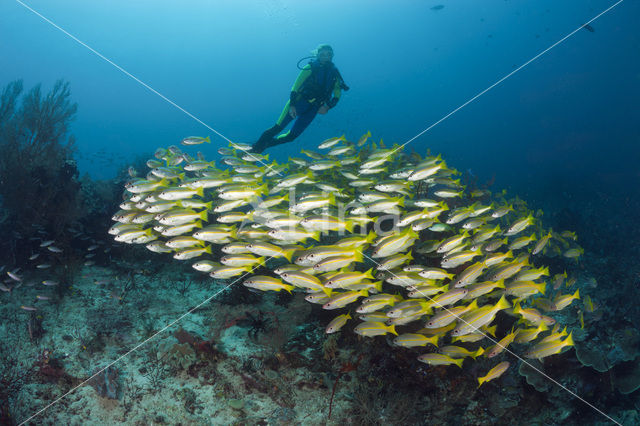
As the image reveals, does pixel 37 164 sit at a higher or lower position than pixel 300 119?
higher

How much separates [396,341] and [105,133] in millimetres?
114892

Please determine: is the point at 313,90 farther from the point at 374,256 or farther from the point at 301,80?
the point at 374,256

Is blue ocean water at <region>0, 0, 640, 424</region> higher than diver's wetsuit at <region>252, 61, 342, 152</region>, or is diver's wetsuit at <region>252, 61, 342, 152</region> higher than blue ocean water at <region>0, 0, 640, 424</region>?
blue ocean water at <region>0, 0, 640, 424</region>

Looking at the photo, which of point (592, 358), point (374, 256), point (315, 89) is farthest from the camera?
point (315, 89)

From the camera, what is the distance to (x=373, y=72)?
4779 inches

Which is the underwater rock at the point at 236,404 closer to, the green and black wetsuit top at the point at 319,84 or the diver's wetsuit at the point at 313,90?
the diver's wetsuit at the point at 313,90

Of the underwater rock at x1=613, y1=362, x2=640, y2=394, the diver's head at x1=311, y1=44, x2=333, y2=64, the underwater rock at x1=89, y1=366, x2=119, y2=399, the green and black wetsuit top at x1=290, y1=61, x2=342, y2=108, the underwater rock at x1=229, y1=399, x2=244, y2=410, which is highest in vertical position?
the diver's head at x1=311, y1=44, x2=333, y2=64

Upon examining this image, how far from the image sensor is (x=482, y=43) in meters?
97.2

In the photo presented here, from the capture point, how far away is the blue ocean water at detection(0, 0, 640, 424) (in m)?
56.1

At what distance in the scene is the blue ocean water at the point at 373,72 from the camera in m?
56.1

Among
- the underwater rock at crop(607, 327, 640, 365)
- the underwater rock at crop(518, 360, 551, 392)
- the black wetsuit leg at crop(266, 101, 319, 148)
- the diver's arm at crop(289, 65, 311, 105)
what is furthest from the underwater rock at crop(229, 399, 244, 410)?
the diver's arm at crop(289, 65, 311, 105)

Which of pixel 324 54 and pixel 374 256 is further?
pixel 324 54

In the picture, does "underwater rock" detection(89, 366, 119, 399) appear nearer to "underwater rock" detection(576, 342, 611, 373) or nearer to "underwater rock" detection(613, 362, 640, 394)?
"underwater rock" detection(576, 342, 611, 373)

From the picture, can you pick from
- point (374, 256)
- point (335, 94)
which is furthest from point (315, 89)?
point (374, 256)
